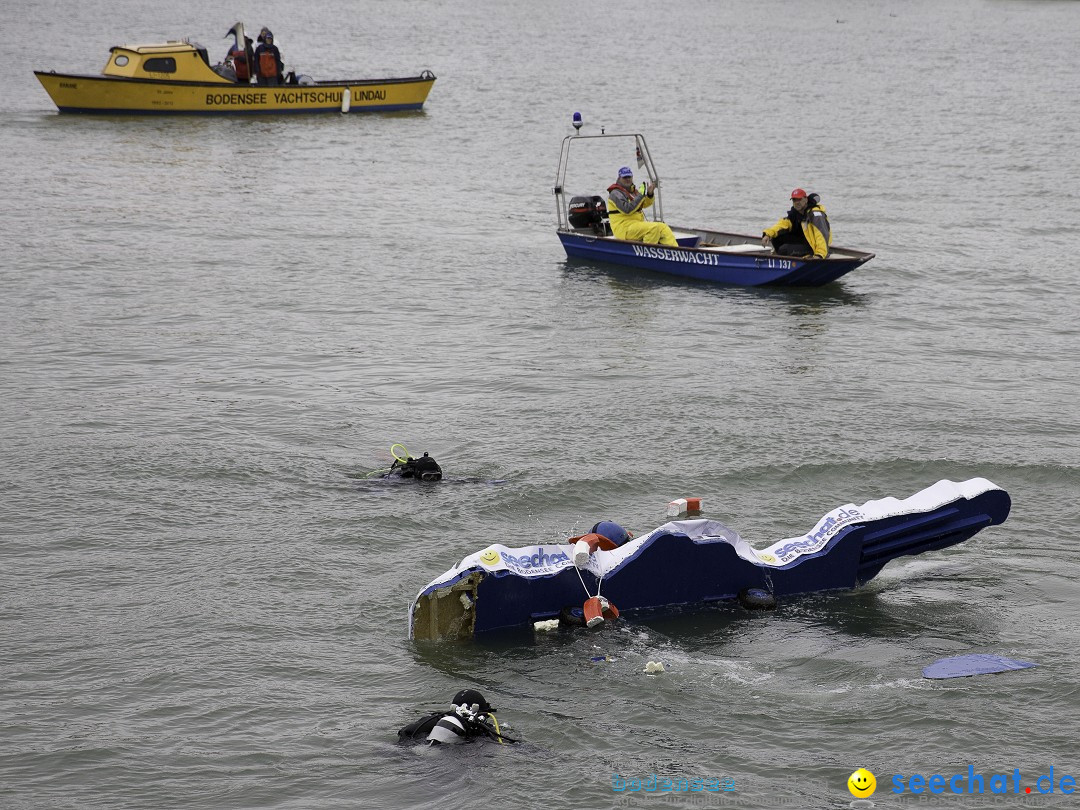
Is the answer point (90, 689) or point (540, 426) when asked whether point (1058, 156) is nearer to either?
point (540, 426)

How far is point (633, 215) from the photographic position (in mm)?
22984

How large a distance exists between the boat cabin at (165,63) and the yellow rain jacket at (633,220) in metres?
18.8

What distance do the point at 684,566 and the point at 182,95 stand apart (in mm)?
31421

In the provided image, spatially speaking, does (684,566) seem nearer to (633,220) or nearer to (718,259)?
(718,259)

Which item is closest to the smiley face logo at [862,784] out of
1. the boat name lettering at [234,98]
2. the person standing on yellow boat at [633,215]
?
the person standing on yellow boat at [633,215]

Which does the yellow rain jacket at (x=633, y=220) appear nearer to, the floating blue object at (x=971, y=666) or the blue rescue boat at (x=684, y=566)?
the blue rescue boat at (x=684, y=566)

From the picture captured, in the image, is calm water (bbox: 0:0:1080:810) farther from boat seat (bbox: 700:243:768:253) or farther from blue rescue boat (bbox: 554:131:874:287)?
boat seat (bbox: 700:243:768:253)

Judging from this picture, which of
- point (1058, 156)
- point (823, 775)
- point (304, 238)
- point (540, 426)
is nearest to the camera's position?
point (823, 775)

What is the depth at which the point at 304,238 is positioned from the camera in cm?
2562

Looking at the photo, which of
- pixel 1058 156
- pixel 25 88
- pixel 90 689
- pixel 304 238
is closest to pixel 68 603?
pixel 90 689

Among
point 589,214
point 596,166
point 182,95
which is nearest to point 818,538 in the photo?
point 589,214

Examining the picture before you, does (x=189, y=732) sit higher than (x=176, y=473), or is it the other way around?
(x=176, y=473)

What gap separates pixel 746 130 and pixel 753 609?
30166 millimetres

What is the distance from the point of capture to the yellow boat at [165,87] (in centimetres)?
3678
